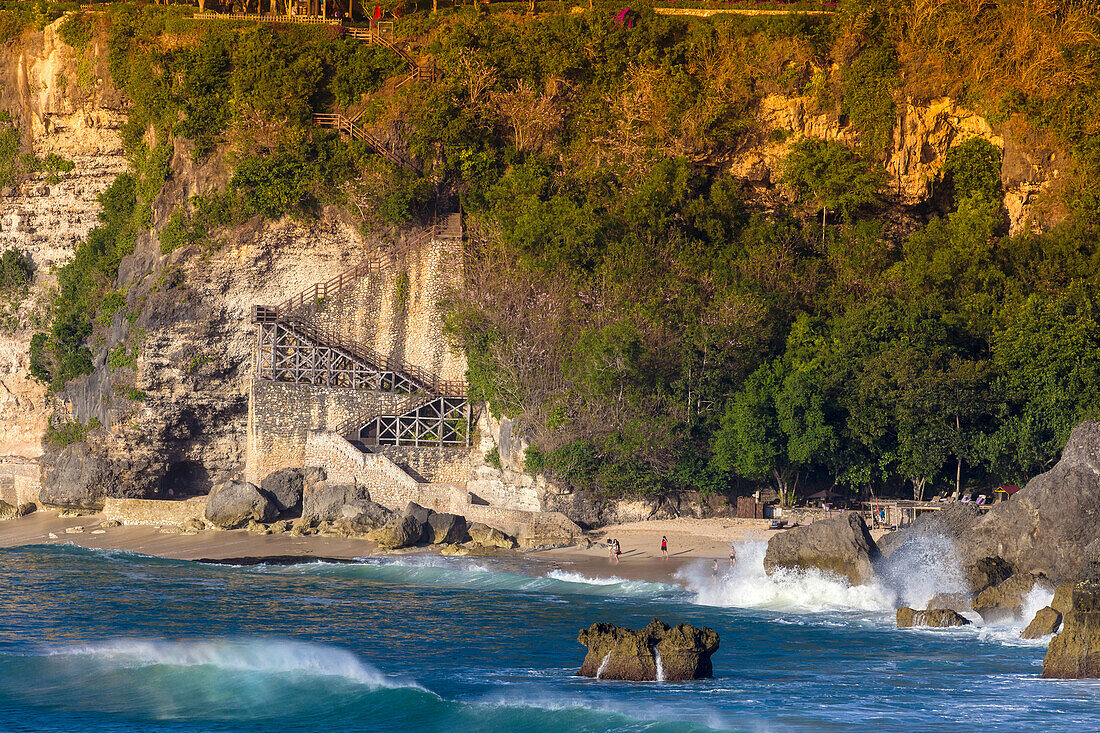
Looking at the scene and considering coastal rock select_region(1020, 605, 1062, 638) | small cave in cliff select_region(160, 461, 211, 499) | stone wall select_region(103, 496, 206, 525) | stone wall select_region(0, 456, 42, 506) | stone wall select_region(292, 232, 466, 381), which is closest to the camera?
coastal rock select_region(1020, 605, 1062, 638)

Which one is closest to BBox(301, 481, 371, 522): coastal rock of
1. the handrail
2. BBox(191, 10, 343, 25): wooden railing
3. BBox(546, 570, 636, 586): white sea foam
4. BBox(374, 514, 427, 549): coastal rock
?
the handrail

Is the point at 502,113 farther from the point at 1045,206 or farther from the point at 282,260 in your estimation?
the point at 1045,206

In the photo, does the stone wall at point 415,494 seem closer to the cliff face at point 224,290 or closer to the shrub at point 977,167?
the cliff face at point 224,290

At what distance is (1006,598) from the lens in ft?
98.1

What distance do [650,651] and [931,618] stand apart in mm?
9167

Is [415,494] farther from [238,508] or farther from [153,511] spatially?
[153,511]

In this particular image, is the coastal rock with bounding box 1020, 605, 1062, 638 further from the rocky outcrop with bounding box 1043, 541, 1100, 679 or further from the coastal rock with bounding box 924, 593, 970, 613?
the rocky outcrop with bounding box 1043, 541, 1100, 679

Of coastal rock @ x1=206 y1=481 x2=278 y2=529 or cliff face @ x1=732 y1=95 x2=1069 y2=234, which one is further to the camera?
cliff face @ x1=732 y1=95 x2=1069 y2=234

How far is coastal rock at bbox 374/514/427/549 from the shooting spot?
133 ft

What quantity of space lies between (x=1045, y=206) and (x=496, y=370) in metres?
21.7

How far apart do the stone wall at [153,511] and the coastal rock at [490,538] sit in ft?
36.2

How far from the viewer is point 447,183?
48.3 meters

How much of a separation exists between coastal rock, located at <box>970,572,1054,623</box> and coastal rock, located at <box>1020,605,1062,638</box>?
1519 mm

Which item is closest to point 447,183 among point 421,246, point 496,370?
point 421,246
